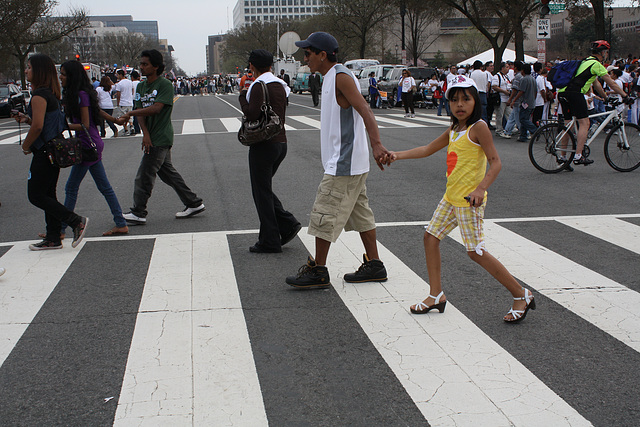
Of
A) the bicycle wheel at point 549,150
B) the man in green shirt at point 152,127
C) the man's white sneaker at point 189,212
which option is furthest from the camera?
the bicycle wheel at point 549,150

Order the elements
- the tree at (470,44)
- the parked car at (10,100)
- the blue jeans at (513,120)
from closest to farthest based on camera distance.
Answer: the blue jeans at (513,120)
the parked car at (10,100)
the tree at (470,44)

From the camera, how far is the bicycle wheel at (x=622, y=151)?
9977 millimetres

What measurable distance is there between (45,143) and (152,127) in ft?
4.21

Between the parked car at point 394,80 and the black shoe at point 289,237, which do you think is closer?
the black shoe at point 289,237

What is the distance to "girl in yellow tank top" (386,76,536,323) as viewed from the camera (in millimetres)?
3971

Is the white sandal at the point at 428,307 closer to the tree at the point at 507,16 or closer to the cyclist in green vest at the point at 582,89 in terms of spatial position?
the cyclist in green vest at the point at 582,89

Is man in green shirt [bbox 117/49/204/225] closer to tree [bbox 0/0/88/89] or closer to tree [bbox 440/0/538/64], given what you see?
tree [bbox 440/0/538/64]

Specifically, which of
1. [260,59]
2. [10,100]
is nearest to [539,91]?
[260,59]

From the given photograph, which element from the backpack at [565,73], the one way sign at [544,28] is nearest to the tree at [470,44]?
the one way sign at [544,28]

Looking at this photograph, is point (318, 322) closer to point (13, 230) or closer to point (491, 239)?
point (491, 239)

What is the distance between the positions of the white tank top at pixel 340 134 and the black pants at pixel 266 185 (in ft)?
3.85

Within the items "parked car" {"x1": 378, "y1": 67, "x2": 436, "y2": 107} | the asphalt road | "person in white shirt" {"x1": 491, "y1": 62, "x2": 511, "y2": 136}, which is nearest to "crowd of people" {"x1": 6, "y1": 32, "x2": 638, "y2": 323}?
the asphalt road

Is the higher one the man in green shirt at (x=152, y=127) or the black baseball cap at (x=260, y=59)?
the black baseball cap at (x=260, y=59)

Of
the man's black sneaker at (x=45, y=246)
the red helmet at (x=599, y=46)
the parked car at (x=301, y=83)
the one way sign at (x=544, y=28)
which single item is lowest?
the man's black sneaker at (x=45, y=246)
